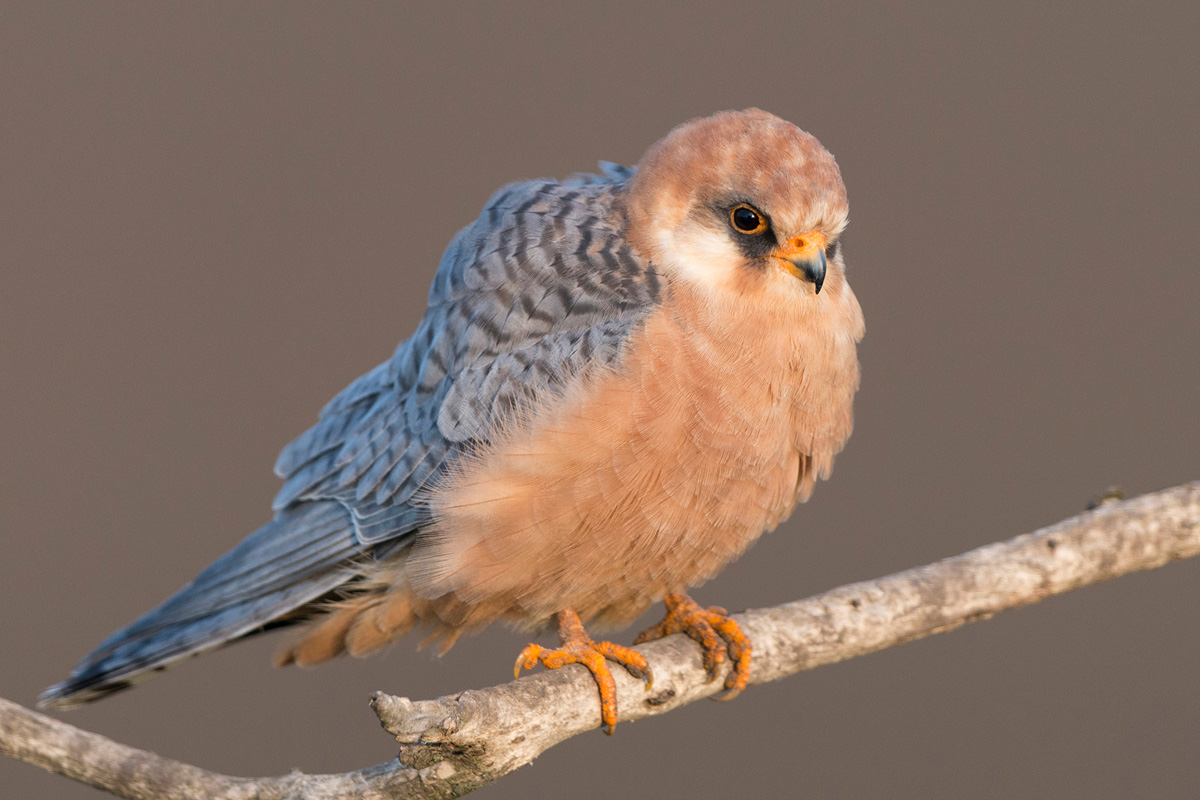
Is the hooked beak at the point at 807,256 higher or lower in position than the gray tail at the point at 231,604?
higher

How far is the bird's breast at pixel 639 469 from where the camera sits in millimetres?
2549

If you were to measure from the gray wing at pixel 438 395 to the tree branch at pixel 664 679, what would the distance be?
1.32 feet

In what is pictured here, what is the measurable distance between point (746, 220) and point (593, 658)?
1078 mm

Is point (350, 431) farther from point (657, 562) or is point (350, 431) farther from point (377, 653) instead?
point (657, 562)

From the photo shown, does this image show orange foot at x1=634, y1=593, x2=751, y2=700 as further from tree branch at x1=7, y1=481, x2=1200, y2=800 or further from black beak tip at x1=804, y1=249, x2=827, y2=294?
black beak tip at x1=804, y1=249, x2=827, y2=294

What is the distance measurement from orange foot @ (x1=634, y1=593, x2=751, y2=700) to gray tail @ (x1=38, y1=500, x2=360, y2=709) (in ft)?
2.88

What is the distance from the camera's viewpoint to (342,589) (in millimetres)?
2906

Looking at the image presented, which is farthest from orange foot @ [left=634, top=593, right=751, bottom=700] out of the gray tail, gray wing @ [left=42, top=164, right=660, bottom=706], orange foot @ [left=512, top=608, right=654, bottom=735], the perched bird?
the gray tail

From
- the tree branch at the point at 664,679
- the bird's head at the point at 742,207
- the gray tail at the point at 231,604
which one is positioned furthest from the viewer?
the gray tail at the point at 231,604

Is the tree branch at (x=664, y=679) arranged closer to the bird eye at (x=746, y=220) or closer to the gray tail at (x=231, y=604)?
the gray tail at (x=231, y=604)

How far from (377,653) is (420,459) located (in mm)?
587

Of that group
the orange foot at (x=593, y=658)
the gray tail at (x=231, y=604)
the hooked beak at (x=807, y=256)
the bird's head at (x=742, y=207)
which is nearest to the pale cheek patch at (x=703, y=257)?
the bird's head at (x=742, y=207)

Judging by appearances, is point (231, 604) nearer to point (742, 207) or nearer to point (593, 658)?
point (593, 658)

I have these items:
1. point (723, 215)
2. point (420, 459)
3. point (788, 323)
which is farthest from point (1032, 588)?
point (420, 459)
